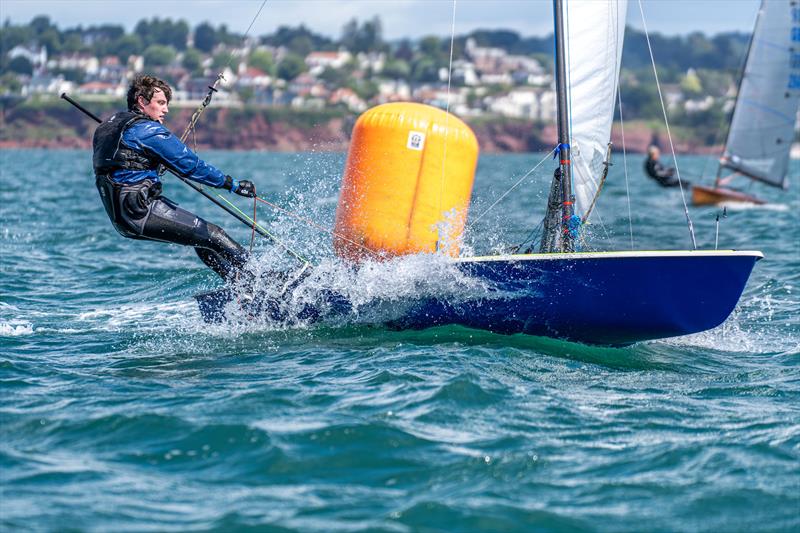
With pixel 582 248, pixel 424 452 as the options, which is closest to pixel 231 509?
pixel 424 452

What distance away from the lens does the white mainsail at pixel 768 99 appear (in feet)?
75.9

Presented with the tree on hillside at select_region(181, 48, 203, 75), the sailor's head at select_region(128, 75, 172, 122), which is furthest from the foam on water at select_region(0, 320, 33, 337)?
the tree on hillside at select_region(181, 48, 203, 75)

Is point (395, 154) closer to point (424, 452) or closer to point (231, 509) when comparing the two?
point (424, 452)

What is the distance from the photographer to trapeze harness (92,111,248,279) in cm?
714

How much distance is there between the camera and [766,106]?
24.1 meters

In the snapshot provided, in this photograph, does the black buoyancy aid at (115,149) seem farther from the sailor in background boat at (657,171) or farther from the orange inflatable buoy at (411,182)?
the sailor in background boat at (657,171)

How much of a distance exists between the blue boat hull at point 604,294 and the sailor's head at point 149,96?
2.20 m

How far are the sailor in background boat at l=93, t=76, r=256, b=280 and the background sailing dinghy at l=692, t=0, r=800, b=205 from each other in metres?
18.3

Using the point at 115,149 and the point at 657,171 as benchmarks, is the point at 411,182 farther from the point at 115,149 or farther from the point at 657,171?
the point at 657,171

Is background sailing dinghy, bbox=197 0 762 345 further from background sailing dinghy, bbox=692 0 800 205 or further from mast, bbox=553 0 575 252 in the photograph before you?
background sailing dinghy, bbox=692 0 800 205

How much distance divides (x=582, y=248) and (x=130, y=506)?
458 centimetres

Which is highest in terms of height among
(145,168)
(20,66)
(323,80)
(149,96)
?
(323,80)

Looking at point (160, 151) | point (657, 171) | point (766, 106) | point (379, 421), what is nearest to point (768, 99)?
point (766, 106)

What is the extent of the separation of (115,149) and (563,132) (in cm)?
308
